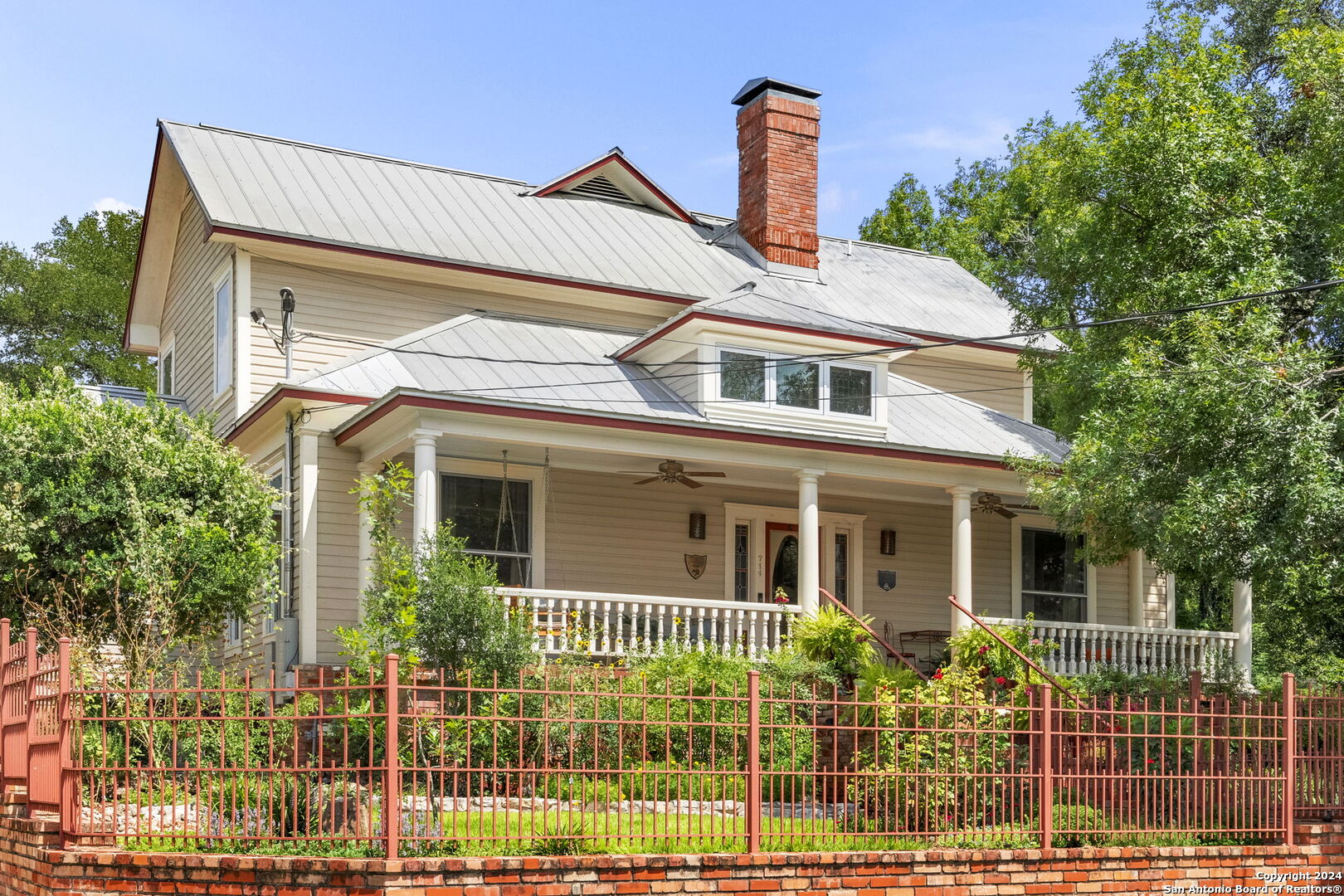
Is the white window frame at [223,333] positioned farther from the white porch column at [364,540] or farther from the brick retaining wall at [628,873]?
the brick retaining wall at [628,873]

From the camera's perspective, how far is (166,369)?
83.6 ft

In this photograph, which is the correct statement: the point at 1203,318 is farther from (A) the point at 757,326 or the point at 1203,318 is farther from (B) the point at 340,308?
(B) the point at 340,308

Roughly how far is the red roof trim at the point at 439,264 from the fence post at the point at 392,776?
11354 mm

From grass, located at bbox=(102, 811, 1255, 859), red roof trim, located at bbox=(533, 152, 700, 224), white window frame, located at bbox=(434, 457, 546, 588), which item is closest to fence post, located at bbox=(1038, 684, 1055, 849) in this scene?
grass, located at bbox=(102, 811, 1255, 859)

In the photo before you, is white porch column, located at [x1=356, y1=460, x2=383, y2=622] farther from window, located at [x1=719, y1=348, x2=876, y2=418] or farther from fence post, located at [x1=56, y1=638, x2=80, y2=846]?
fence post, located at [x1=56, y1=638, x2=80, y2=846]

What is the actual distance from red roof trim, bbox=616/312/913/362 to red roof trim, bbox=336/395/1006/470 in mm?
1592

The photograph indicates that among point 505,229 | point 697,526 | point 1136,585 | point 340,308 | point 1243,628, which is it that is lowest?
point 1243,628

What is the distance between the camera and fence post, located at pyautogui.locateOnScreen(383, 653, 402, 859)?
9.31 metres

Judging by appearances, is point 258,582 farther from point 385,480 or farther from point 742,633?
point 742,633

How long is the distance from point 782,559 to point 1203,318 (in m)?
7.88

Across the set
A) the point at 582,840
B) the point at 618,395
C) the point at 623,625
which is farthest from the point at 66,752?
the point at 618,395

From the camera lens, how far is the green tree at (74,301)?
40.5 meters

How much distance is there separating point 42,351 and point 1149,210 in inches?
1283

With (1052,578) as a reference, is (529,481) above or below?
above
